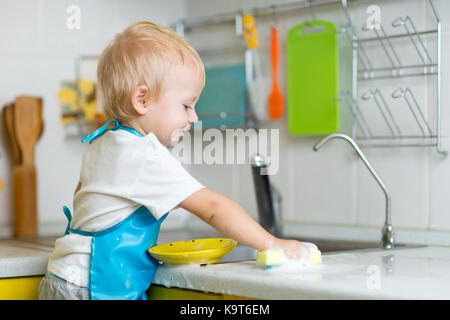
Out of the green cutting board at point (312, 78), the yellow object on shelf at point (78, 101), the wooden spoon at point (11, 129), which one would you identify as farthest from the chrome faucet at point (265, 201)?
the wooden spoon at point (11, 129)

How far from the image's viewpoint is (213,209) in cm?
107

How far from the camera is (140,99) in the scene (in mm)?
1134

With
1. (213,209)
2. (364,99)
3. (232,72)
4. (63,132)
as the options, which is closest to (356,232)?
(364,99)

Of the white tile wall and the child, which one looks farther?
the white tile wall

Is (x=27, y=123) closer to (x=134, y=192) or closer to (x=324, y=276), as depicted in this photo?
(x=134, y=192)

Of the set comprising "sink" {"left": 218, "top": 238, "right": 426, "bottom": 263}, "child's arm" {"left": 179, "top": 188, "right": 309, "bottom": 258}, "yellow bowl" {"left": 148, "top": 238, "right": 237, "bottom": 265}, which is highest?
"child's arm" {"left": 179, "top": 188, "right": 309, "bottom": 258}

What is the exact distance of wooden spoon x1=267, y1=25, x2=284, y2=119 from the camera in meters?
1.88

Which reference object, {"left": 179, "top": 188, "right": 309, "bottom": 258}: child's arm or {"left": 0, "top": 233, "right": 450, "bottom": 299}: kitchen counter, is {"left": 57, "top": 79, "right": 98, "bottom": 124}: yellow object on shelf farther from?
{"left": 179, "top": 188, "right": 309, "bottom": 258}: child's arm

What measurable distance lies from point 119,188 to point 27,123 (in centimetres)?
80

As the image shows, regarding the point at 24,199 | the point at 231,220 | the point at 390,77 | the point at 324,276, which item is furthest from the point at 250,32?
the point at 324,276

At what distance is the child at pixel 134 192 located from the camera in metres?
1.05

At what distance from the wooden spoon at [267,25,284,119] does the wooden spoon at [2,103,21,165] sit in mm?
740

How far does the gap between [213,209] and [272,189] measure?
0.69m

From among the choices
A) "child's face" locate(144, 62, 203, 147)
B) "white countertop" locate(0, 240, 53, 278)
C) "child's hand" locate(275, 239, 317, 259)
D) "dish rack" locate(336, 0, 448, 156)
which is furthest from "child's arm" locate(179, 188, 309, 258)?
"dish rack" locate(336, 0, 448, 156)
